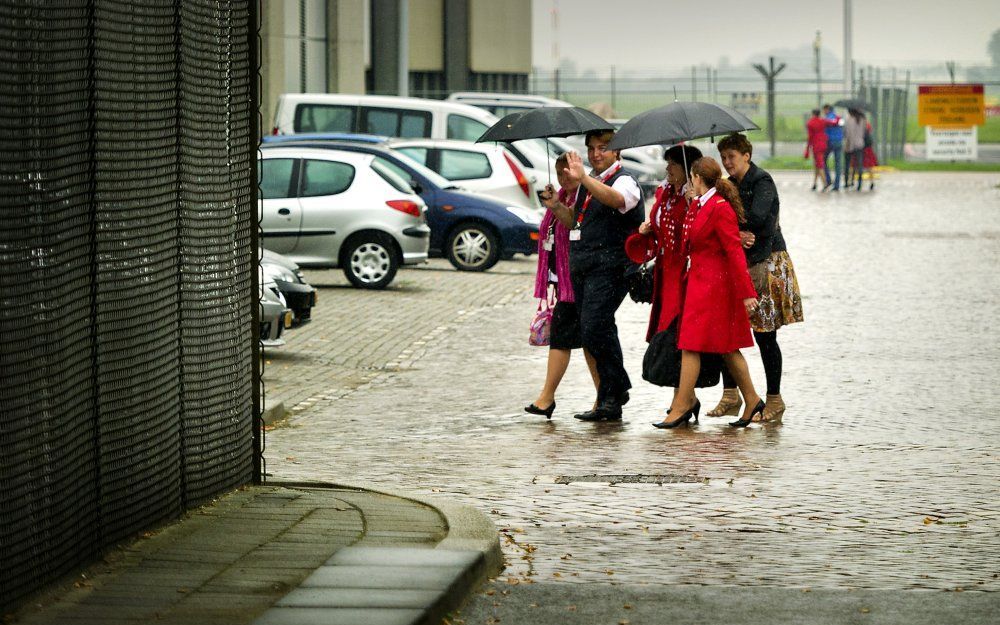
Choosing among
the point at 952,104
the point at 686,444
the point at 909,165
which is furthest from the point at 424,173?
the point at 909,165

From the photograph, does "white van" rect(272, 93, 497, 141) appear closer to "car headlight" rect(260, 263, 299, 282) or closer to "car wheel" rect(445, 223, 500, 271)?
"car wheel" rect(445, 223, 500, 271)

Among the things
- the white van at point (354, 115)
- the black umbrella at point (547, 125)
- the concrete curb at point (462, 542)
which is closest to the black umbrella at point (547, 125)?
the black umbrella at point (547, 125)

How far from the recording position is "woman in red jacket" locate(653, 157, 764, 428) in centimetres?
1020

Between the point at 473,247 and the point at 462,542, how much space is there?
Answer: 15.2 metres

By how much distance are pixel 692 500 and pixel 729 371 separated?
257cm

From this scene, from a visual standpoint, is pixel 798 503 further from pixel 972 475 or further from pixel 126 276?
pixel 126 276

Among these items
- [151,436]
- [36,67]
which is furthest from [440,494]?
[36,67]

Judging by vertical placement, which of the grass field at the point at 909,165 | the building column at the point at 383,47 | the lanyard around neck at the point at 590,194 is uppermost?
the building column at the point at 383,47

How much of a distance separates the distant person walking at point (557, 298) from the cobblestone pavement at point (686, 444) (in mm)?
282

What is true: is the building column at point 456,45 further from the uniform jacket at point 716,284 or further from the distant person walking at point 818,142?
the uniform jacket at point 716,284

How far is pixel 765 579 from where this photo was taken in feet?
22.2

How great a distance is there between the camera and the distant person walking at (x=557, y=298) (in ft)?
35.4

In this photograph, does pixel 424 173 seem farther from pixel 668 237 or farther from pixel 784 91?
pixel 784 91

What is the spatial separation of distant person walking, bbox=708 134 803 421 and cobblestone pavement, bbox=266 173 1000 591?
43cm
